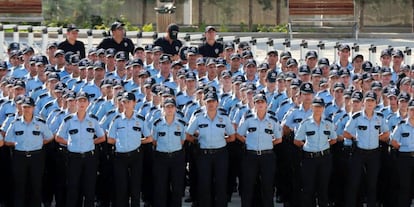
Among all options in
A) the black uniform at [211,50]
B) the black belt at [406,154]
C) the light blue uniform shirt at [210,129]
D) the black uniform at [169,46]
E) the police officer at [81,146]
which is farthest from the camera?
the black uniform at [169,46]

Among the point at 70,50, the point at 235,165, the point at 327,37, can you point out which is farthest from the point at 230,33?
the point at 235,165

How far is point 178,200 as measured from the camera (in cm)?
1247

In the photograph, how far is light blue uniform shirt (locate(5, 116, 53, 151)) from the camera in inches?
475

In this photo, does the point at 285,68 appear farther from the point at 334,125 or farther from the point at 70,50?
the point at 70,50

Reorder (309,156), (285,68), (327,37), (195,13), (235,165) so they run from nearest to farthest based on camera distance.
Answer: (309,156), (235,165), (285,68), (327,37), (195,13)

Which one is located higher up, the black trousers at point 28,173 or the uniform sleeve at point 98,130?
the uniform sleeve at point 98,130

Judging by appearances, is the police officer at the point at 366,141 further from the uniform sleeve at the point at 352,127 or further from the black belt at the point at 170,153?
the black belt at the point at 170,153

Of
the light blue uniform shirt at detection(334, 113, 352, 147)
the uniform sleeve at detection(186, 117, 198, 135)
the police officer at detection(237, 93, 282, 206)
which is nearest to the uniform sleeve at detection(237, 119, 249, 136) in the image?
the police officer at detection(237, 93, 282, 206)

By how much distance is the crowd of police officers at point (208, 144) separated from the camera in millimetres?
12172

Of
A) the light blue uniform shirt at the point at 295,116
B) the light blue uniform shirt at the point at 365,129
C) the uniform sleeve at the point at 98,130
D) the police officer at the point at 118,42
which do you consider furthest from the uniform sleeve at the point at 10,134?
the police officer at the point at 118,42

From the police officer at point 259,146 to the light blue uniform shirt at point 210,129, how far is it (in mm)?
245

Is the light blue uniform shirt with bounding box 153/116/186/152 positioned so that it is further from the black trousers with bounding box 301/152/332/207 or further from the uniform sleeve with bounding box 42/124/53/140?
the black trousers with bounding box 301/152/332/207

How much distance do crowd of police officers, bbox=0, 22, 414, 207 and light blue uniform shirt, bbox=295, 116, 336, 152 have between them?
1 centimetres

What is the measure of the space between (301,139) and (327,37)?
44.2 ft
